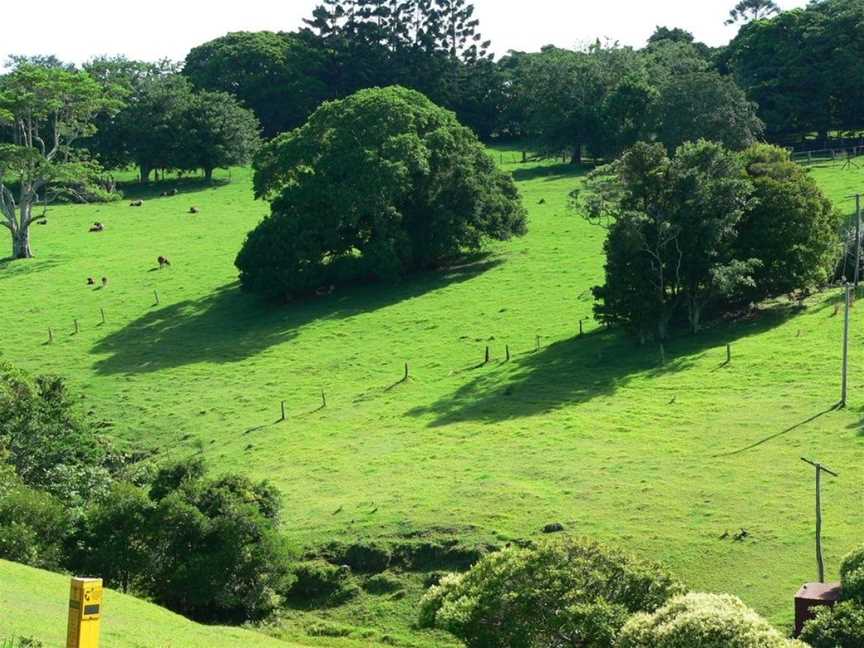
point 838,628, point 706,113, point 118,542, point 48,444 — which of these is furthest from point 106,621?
point 706,113

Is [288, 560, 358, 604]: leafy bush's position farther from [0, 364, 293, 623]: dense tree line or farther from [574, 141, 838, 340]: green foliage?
[574, 141, 838, 340]: green foliage

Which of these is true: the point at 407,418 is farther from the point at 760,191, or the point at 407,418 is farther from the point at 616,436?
the point at 760,191

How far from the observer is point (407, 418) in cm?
6488

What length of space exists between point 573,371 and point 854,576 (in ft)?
105

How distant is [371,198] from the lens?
85.6 metres

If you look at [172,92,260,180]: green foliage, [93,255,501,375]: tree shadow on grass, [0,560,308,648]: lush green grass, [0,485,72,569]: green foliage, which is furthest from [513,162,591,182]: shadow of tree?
[0,560,308,648]: lush green grass

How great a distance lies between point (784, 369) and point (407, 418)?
17245 mm

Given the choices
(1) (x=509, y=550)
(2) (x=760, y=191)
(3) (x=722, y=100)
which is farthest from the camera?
(3) (x=722, y=100)

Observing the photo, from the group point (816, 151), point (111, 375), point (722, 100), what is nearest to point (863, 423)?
point (111, 375)

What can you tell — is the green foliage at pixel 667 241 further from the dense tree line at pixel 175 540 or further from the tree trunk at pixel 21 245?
the tree trunk at pixel 21 245

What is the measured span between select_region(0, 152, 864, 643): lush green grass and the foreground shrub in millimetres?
5746

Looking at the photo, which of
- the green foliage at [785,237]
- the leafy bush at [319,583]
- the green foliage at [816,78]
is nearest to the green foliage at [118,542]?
the leafy bush at [319,583]

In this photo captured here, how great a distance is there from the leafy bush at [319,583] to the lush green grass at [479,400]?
1.24 meters

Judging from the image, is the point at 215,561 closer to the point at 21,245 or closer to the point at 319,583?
the point at 319,583
